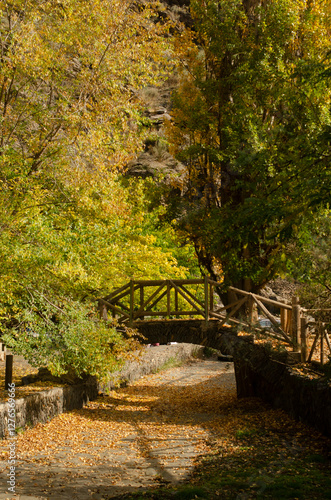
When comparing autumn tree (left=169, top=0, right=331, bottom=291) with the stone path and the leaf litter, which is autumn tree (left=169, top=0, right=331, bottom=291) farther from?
the stone path

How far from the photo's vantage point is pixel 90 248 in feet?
37.6

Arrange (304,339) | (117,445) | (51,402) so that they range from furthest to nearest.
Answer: (51,402)
(304,339)
(117,445)

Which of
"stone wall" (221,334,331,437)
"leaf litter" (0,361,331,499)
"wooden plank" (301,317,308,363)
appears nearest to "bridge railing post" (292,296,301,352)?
"wooden plank" (301,317,308,363)

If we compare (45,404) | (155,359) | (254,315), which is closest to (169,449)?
(45,404)

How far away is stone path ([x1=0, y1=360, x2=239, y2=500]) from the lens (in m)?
8.31

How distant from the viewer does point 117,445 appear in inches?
444

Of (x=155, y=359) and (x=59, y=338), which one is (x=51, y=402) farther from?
(x=155, y=359)

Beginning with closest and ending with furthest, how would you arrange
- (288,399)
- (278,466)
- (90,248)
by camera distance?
(278,466) < (90,248) < (288,399)

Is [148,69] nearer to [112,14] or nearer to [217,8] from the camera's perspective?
[112,14]

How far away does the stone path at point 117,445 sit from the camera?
27.3 ft

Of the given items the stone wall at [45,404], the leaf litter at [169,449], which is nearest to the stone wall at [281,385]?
the leaf litter at [169,449]

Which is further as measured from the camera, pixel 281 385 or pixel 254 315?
pixel 254 315

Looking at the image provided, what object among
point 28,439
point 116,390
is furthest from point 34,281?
point 116,390

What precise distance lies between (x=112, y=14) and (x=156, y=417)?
11.1m
